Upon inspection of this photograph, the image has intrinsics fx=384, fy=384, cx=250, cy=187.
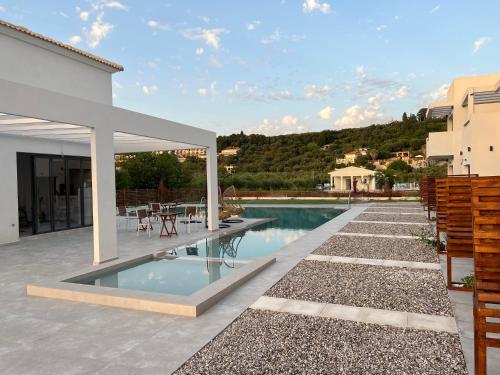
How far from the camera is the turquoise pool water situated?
681 centimetres

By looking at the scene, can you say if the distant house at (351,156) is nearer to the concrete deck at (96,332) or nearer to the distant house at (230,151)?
the distant house at (230,151)

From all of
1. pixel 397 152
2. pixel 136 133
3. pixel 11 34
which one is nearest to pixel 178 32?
pixel 11 34

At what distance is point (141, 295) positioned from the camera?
17.6 ft

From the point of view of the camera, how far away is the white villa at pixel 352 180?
30.5 meters

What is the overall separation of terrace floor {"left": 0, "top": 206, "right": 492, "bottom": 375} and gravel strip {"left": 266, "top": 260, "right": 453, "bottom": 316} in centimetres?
2

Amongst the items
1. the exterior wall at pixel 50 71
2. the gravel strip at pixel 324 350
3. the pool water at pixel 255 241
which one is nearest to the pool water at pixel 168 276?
the pool water at pixel 255 241

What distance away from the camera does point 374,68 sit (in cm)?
2597

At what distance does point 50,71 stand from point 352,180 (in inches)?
1145

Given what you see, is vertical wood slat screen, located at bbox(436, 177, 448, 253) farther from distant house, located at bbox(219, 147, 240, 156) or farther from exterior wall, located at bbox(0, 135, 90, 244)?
distant house, located at bbox(219, 147, 240, 156)

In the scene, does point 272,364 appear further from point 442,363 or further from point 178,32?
point 178,32

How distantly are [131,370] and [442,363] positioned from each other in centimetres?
288

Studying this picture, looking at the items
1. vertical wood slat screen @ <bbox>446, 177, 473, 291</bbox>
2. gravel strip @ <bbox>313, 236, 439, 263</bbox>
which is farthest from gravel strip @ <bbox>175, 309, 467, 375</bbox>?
gravel strip @ <bbox>313, 236, 439, 263</bbox>

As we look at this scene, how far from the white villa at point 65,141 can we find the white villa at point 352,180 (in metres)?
19.6

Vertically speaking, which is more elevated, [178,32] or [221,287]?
[178,32]
